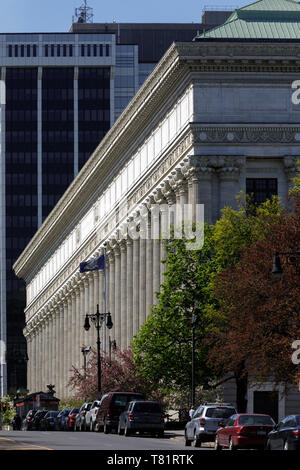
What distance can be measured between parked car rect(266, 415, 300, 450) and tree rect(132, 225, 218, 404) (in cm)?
2910

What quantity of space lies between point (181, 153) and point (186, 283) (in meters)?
15.9

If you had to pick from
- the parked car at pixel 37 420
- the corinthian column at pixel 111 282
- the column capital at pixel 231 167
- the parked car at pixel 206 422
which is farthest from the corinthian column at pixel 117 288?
the parked car at pixel 206 422

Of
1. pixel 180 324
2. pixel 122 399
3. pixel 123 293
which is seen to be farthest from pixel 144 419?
pixel 123 293

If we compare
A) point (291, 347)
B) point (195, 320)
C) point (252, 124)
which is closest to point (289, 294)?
point (291, 347)

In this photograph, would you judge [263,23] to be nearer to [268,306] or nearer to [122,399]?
[122,399]

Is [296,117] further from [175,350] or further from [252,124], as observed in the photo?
[175,350]

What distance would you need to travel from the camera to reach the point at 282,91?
82.4m

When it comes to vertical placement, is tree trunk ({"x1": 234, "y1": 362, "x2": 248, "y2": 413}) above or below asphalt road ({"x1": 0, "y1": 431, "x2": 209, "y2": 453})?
above

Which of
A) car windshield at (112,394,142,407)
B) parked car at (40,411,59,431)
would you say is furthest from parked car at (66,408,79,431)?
car windshield at (112,394,142,407)

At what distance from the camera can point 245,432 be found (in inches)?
1799

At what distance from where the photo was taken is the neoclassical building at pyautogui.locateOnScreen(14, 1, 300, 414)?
81062mm

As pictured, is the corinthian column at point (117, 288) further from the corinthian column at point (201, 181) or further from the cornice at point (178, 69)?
the corinthian column at point (201, 181)
